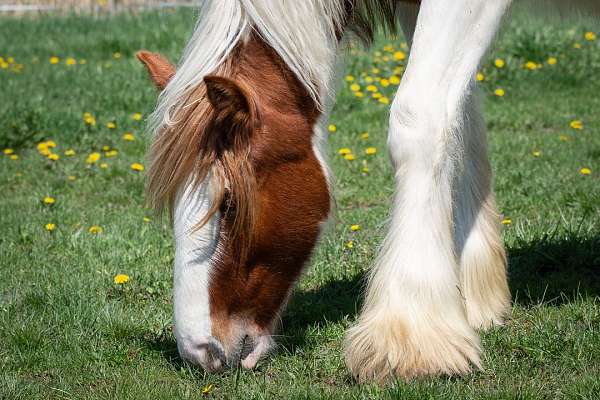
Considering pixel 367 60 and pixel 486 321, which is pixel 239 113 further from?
pixel 367 60

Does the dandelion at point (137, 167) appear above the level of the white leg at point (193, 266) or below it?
below

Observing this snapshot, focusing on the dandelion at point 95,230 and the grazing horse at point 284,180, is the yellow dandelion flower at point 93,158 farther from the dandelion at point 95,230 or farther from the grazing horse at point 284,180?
the grazing horse at point 284,180

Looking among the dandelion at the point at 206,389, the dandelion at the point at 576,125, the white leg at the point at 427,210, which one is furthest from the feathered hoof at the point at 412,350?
the dandelion at the point at 576,125

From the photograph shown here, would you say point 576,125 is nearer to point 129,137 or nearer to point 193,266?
point 129,137

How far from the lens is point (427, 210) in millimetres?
2803

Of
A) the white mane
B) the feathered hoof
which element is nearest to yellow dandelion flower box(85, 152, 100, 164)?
the white mane

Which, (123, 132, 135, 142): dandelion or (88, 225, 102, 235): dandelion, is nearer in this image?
(88, 225, 102, 235): dandelion

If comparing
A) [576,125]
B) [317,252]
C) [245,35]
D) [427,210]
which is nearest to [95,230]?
[317,252]

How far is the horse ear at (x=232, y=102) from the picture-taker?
263 cm

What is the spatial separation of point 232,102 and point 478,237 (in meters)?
1.29

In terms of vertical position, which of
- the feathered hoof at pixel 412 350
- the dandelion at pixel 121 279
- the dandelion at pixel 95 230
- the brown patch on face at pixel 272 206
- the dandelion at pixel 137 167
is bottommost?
the dandelion at pixel 137 167

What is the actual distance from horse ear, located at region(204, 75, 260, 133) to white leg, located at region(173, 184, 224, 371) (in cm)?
24

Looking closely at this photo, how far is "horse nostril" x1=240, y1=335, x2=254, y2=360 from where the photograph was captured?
9.65 feet

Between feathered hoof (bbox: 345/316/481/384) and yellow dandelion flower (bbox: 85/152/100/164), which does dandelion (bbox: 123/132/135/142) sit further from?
feathered hoof (bbox: 345/316/481/384)
